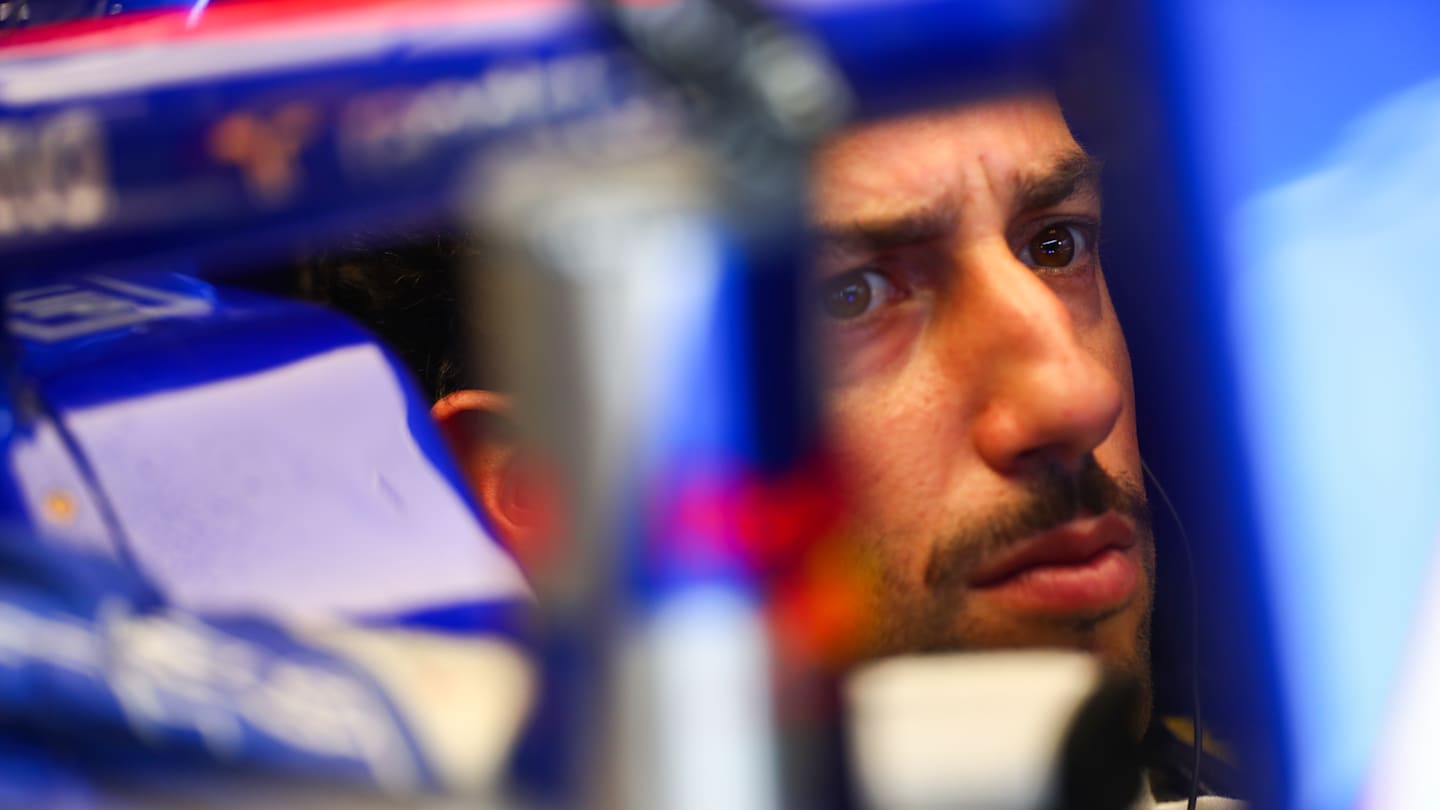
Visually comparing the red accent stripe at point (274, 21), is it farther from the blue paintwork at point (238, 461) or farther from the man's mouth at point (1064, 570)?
the man's mouth at point (1064, 570)

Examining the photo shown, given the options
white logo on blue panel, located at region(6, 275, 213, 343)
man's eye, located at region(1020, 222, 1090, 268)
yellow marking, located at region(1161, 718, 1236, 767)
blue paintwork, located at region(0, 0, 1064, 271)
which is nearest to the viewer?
blue paintwork, located at region(0, 0, 1064, 271)

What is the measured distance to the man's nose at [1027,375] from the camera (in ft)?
3.45

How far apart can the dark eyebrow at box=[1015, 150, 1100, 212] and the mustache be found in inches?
8.7

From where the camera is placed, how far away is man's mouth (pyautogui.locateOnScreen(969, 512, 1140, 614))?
1.10 meters

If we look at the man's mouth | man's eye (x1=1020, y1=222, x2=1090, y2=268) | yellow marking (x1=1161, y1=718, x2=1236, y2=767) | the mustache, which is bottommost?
yellow marking (x1=1161, y1=718, x2=1236, y2=767)

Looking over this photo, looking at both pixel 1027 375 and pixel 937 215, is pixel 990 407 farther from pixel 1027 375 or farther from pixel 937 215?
pixel 937 215

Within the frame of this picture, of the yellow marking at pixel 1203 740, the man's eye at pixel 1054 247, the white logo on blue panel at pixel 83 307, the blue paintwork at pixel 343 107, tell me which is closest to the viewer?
the blue paintwork at pixel 343 107

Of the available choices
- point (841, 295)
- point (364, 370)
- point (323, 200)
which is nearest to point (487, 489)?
point (364, 370)

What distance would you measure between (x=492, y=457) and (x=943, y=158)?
1.36ft

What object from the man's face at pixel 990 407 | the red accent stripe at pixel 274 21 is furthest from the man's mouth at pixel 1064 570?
the red accent stripe at pixel 274 21

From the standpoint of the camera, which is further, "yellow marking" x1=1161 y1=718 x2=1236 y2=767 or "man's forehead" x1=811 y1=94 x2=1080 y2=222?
"yellow marking" x1=1161 y1=718 x2=1236 y2=767

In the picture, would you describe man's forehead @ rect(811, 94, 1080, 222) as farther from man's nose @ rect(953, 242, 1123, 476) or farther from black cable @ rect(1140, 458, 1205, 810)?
black cable @ rect(1140, 458, 1205, 810)

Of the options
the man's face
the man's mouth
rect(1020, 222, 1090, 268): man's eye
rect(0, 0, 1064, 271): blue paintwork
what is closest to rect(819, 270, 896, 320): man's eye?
the man's face

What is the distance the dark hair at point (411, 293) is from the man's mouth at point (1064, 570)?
467 mm
